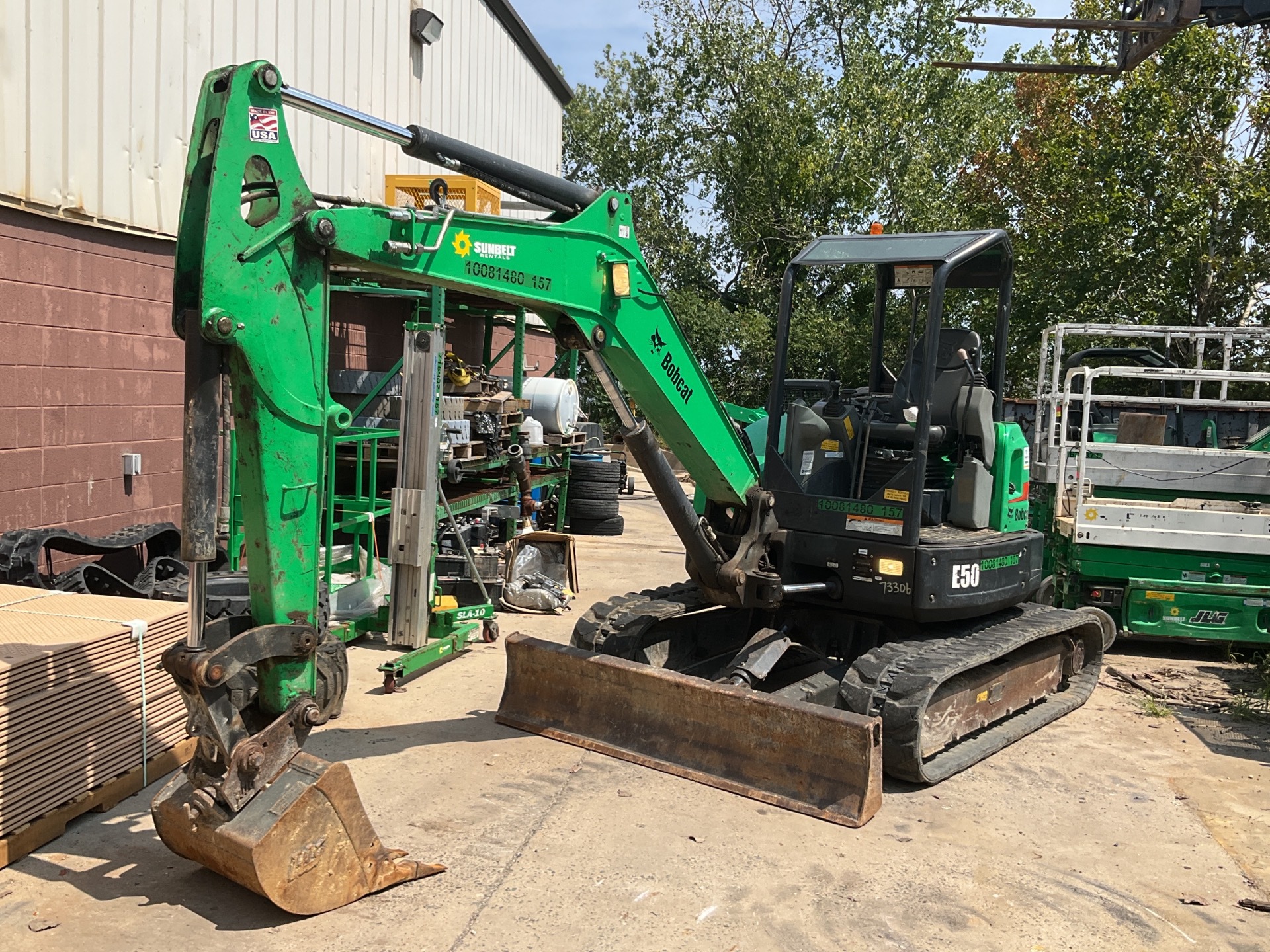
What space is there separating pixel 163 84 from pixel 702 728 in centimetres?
→ 719

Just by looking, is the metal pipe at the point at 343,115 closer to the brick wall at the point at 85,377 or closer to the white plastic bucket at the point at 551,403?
the brick wall at the point at 85,377

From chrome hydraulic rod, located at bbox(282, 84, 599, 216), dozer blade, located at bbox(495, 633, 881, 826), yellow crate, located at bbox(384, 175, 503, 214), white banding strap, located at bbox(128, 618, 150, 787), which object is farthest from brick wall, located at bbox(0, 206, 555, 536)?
chrome hydraulic rod, located at bbox(282, 84, 599, 216)

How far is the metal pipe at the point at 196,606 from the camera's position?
390 cm

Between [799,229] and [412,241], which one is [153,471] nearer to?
[412,241]

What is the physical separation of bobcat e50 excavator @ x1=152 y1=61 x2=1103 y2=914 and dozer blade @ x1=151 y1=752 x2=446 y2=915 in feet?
0.04

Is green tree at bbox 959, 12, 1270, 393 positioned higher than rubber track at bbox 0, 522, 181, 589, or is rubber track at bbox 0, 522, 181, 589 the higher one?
green tree at bbox 959, 12, 1270, 393

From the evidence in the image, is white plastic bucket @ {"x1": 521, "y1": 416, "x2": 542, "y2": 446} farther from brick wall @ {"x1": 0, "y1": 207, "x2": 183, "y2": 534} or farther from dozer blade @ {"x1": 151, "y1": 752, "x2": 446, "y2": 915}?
dozer blade @ {"x1": 151, "y1": 752, "x2": 446, "y2": 915}

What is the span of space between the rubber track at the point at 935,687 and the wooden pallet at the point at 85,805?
10.9 ft

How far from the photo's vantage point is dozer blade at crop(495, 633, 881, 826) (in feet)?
17.4

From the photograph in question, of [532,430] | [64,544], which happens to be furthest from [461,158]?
[532,430]

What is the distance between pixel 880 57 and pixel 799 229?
5.39 meters

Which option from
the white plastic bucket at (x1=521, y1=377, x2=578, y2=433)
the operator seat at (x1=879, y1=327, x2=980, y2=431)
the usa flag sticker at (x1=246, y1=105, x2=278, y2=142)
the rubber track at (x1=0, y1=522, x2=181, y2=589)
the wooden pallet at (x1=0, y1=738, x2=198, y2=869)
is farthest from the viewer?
the white plastic bucket at (x1=521, y1=377, x2=578, y2=433)

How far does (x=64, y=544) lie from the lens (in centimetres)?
795

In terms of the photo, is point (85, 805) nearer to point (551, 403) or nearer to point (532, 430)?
point (532, 430)
